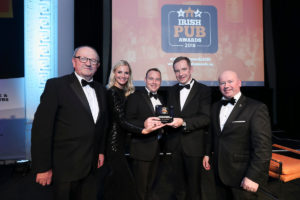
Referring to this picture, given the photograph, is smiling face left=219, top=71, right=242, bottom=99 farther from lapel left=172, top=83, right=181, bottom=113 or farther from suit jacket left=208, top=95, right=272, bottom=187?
lapel left=172, top=83, right=181, bottom=113

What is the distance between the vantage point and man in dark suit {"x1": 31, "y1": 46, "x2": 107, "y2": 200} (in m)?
1.57

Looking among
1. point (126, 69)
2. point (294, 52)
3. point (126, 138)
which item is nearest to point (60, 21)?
point (126, 69)

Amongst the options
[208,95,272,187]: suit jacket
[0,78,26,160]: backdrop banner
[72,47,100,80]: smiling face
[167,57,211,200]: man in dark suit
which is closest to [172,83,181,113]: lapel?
[167,57,211,200]: man in dark suit

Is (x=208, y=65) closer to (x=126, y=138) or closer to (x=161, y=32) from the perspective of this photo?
(x=161, y=32)

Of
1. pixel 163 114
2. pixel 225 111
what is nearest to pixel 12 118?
pixel 163 114

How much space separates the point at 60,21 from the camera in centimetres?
480

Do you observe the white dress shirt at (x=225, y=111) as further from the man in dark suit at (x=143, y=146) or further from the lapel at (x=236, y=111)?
the man in dark suit at (x=143, y=146)

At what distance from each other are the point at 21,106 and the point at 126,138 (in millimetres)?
3950

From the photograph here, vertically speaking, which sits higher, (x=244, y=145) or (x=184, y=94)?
(x=184, y=94)

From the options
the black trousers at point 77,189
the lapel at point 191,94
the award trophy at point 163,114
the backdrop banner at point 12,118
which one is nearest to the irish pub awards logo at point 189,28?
the lapel at point 191,94

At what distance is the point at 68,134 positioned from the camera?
1677 mm

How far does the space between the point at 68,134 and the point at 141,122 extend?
2.89 ft

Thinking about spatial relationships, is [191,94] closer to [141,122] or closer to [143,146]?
[141,122]

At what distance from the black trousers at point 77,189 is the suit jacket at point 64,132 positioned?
0.30ft
